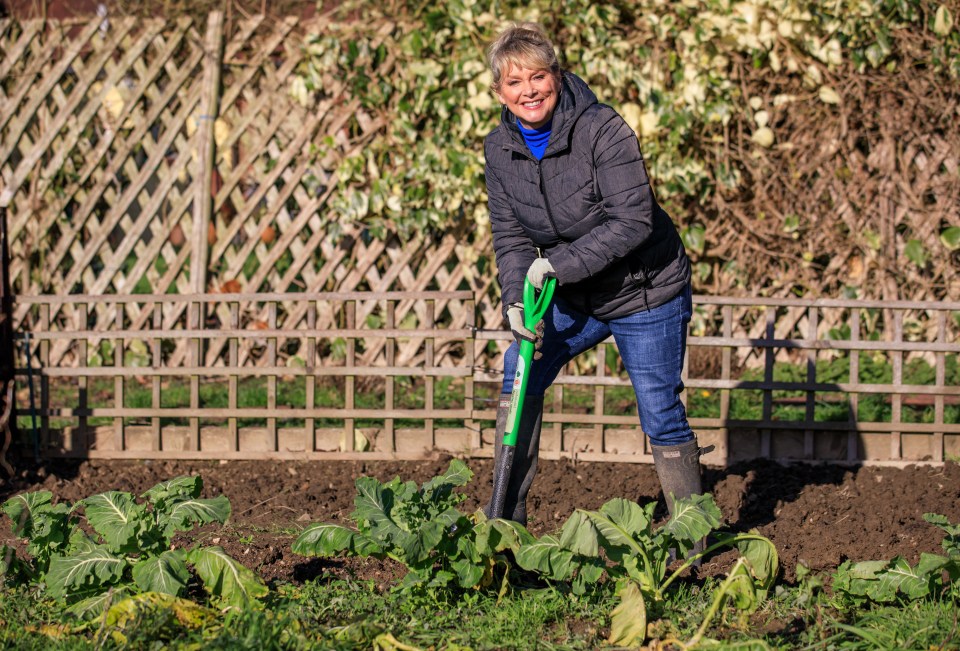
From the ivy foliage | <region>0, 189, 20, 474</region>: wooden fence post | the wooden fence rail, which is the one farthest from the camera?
the ivy foliage

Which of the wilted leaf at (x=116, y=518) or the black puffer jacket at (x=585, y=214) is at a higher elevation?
the black puffer jacket at (x=585, y=214)

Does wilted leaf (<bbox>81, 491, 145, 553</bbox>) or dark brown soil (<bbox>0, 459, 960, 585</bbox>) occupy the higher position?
wilted leaf (<bbox>81, 491, 145, 553</bbox>)

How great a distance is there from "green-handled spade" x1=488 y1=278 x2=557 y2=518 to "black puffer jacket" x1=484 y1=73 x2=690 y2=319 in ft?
0.31

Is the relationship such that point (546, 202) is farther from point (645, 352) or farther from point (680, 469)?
point (680, 469)

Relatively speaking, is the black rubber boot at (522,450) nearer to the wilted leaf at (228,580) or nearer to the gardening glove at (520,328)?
the gardening glove at (520,328)

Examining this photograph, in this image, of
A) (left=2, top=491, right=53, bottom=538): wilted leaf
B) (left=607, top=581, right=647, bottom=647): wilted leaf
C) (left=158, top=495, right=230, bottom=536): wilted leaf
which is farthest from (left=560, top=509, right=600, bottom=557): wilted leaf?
(left=2, top=491, right=53, bottom=538): wilted leaf

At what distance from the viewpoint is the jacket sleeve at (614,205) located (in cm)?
301

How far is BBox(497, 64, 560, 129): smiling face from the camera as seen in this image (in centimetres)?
299

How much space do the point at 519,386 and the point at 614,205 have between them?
1.97 ft

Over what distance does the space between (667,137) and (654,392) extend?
2.94 meters

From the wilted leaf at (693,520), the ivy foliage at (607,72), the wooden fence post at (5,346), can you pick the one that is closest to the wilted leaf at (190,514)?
the wilted leaf at (693,520)

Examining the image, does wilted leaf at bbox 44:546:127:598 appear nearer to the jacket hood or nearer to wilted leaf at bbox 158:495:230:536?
wilted leaf at bbox 158:495:230:536

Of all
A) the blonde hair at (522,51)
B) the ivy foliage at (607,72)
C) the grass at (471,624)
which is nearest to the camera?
the grass at (471,624)

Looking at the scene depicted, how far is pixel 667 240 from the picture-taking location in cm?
323
